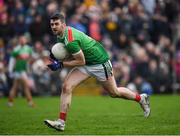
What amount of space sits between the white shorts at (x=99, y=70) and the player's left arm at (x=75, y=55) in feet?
1.49

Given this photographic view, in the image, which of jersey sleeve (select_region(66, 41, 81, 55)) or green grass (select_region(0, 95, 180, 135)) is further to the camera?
jersey sleeve (select_region(66, 41, 81, 55))

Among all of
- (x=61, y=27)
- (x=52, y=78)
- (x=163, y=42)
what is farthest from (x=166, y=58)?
(x=61, y=27)

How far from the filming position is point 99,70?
1212 centimetres

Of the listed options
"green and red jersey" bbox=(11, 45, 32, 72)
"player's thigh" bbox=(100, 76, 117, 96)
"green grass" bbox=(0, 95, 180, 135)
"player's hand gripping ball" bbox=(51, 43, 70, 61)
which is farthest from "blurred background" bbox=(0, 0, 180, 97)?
"player's hand gripping ball" bbox=(51, 43, 70, 61)

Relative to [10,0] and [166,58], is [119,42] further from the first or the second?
[10,0]

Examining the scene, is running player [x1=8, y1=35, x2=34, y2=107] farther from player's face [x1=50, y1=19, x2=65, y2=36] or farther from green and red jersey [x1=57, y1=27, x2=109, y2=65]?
player's face [x1=50, y1=19, x2=65, y2=36]

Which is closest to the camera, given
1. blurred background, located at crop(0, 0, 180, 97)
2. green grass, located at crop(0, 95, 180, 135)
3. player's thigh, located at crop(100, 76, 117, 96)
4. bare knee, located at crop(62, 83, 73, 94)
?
green grass, located at crop(0, 95, 180, 135)

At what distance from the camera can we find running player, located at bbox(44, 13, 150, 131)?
11469 millimetres

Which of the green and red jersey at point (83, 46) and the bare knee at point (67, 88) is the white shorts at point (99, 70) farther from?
the bare knee at point (67, 88)

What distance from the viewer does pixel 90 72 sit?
12094mm

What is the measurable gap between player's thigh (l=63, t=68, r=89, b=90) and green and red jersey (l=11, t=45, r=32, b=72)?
8861 mm

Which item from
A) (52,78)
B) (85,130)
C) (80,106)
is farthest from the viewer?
(52,78)

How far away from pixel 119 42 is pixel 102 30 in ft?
2.90

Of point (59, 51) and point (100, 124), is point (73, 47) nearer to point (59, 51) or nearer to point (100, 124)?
point (59, 51)
